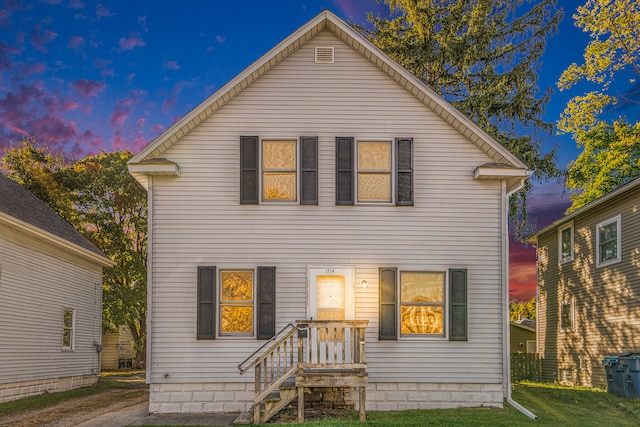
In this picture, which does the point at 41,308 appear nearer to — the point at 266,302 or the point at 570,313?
the point at 266,302

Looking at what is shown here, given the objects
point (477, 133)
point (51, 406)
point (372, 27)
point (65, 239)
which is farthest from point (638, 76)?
point (51, 406)

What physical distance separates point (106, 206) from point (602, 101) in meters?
23.3

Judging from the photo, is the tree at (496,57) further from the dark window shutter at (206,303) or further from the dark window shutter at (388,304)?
the dark window shutter at (206,303)

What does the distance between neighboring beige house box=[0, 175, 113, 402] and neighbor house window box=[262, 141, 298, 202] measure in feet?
21.1

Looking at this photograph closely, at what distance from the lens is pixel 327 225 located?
1295cm

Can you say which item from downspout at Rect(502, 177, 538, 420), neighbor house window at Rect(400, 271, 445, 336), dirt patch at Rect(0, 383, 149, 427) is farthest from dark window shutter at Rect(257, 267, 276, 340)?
downspout at Rect(502, 177, 538, 420)

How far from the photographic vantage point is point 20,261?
1617cm

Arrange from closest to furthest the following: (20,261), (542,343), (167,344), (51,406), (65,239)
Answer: (167,344) → (51,406) → (20,261) → (65,239) → (542,343)

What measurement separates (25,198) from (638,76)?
2153cm

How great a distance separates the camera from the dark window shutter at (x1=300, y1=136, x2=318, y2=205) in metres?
13.0

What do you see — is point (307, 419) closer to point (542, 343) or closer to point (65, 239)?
point (65, 239)

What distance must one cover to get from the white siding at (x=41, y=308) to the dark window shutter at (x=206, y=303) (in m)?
5.91

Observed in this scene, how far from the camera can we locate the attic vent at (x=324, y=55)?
1335 cm

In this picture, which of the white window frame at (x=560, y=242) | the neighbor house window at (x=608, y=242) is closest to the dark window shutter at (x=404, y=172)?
the neighbor house window at (x=608, y=242)
